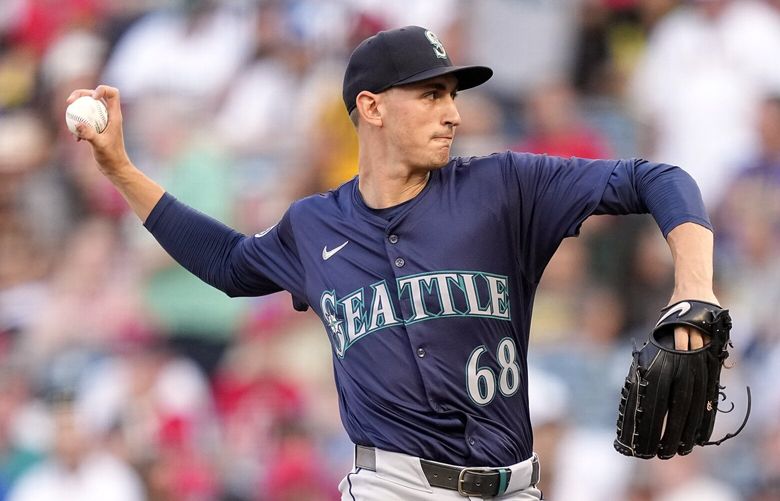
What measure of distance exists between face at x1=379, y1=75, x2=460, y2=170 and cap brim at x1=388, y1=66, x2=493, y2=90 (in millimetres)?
31

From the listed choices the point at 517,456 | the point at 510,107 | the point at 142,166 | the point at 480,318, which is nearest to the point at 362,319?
the point at 480,318

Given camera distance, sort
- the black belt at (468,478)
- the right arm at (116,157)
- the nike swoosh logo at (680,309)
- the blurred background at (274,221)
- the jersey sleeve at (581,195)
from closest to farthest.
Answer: the nike swoosh logo at (680,309), the jersey sleeve at (581,195), the black belt at (468,478), the right arm at (116,157), the blurred background at (274,221)

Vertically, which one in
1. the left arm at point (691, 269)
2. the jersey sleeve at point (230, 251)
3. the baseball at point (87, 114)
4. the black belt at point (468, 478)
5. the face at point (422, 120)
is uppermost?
the baseball at point (87, 114)

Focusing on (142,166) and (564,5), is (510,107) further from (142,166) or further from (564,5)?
(142,166)

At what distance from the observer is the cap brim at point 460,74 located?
3625 millimetres

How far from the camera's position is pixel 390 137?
3771 mm

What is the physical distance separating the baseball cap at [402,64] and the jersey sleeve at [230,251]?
1.66 ft

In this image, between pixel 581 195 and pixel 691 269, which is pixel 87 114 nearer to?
pixel 581 195

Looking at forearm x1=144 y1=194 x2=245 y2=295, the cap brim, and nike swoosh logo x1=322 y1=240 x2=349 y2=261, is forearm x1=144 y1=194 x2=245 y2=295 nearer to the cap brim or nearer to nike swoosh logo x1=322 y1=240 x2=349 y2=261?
nike swoosh logo x1=322 y1=240 x2=349 y2=261

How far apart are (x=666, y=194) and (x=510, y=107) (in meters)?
4.99

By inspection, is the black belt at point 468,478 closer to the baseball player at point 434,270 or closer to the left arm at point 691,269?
the baseball player at point 434,270

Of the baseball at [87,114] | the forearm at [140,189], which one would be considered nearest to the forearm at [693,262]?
the forearm at [140,189]

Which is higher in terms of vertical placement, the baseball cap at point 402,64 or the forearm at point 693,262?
Answer: the baseball cap at point 402,64

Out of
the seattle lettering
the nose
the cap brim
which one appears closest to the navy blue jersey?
the seattle lettering
